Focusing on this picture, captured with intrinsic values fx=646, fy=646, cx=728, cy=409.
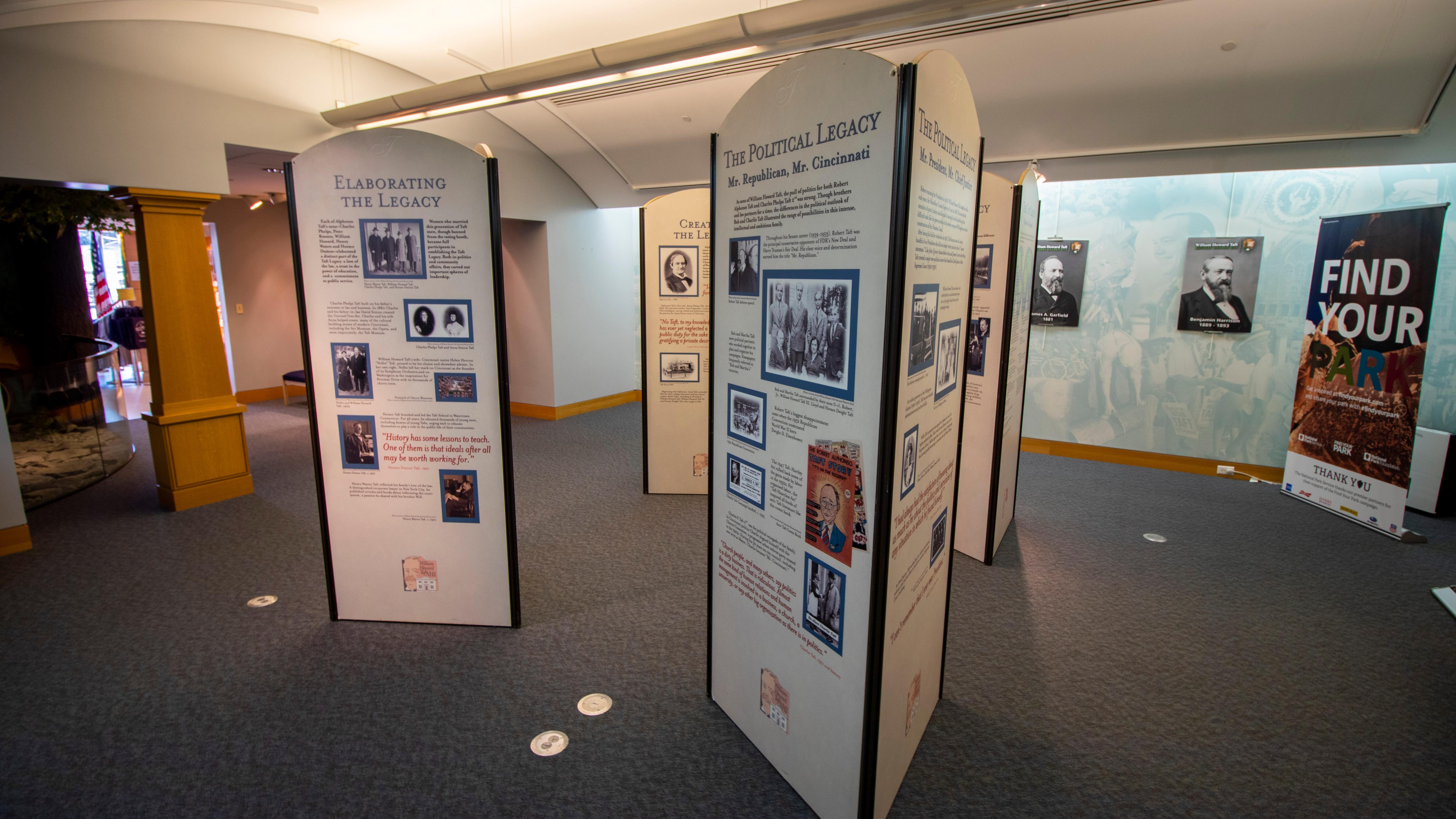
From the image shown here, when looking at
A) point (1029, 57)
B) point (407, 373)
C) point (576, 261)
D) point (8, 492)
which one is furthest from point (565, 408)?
point (1029, 57)

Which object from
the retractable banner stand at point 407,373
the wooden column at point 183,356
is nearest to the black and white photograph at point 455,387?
the retractable banner stand at point 407,373

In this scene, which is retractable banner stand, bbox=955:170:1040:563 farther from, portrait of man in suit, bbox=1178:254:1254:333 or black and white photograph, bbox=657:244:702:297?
portrait of man in suit, bbox=1178:254:1254:333

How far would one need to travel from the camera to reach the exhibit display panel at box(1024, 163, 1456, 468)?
556cm

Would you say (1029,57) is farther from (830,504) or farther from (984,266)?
(830,504)

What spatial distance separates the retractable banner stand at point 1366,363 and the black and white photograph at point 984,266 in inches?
139

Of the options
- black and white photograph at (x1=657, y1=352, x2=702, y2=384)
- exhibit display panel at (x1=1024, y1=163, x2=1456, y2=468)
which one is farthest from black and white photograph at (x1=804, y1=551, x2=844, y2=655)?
exhibit display panel at (x1=1024, y1=163, x2=1456, y2=468)

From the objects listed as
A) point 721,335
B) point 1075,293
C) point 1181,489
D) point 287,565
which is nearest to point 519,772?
point 721,335

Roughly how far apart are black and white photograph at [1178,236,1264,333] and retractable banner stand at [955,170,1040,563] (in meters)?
2.96

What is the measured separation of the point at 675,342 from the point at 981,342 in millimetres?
2620

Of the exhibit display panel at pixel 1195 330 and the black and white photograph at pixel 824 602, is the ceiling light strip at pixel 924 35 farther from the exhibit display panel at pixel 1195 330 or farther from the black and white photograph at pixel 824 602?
the exhibit display panel at pixel 1195 330

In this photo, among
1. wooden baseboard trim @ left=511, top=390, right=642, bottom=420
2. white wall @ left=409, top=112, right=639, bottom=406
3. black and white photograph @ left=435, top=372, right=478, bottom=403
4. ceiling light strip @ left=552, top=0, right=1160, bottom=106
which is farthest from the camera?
wooden baseboard trim @ left=511, top=390, right=642, bottom=420

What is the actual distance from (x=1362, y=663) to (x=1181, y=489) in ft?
9.98

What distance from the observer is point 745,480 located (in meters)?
2.43

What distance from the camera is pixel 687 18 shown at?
501 centimetres
